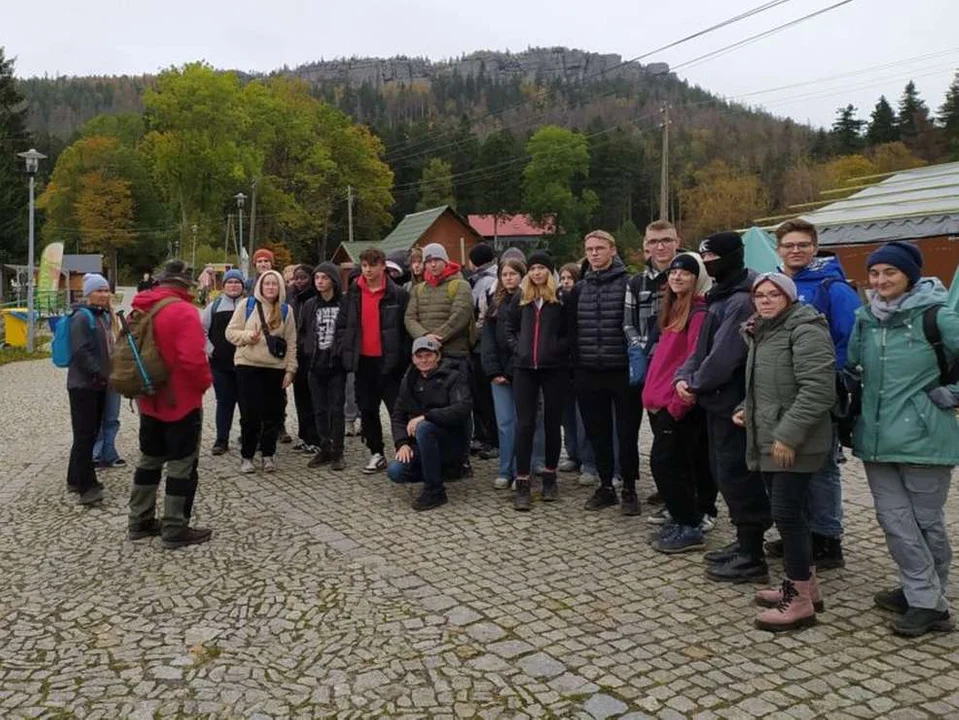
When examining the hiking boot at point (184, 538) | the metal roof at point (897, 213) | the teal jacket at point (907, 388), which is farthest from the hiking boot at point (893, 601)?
the metal roof at point (897, 213)

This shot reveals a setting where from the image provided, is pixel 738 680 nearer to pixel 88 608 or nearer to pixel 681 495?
pixel 681 495

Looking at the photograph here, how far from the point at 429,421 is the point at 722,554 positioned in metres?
2.43

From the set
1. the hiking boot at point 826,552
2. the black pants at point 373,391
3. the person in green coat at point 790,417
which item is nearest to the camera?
the person in green coat at point 790,417

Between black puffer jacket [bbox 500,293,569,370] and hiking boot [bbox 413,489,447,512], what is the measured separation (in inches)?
47.3

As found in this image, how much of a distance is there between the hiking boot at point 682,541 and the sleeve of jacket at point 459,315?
8.26ft

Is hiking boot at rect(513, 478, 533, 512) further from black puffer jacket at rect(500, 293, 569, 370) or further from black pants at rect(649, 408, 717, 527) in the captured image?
black pants at rect(649, 408, 717, 527)

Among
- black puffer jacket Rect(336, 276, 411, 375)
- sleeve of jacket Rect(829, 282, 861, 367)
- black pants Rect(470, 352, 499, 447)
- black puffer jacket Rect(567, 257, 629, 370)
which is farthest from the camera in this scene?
black pants Rect(470, 352, 499, 447)

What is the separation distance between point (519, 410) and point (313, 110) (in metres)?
70.3

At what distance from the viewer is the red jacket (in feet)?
17.4

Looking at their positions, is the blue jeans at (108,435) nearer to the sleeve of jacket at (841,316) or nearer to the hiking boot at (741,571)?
the hiking boot at (741,571)

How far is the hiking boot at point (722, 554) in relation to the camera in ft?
15.7

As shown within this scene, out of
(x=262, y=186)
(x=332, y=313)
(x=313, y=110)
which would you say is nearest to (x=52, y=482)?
(x=332, y=313)

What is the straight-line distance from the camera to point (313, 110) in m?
71.1

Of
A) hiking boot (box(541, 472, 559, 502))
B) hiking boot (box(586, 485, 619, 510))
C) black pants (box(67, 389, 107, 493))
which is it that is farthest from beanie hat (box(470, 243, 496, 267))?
black pants (box(67, 389, 107, 493))
